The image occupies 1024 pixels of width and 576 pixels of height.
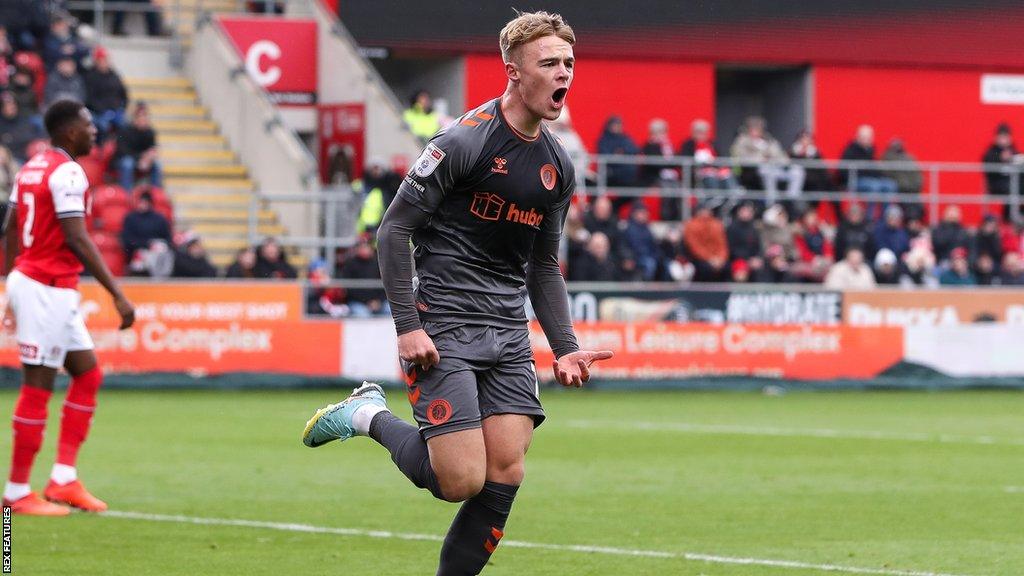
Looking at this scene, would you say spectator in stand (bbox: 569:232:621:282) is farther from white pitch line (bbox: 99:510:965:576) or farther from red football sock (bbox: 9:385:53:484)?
red football sock (bbox: 9:385:53:484)

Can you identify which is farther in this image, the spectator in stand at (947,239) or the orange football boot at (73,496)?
the spectator in stand at (947,239)

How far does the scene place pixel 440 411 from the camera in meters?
6.74

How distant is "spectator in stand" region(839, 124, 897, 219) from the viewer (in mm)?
30000

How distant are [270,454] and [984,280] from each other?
50.1 feet

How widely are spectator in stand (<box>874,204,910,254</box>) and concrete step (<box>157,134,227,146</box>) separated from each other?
1060 cm

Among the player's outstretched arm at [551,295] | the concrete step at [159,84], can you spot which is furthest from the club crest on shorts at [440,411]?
the concrete step at [159,84]

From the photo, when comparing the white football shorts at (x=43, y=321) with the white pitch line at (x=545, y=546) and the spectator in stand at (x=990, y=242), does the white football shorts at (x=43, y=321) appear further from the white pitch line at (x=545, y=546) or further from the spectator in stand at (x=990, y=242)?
the spectator in stand at (x=990, y=242)

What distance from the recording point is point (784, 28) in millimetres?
35594

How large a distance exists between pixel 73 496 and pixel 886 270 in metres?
17.2

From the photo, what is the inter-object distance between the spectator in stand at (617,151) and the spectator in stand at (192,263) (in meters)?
7.67

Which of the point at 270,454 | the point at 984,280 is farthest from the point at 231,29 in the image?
the point at 270,454

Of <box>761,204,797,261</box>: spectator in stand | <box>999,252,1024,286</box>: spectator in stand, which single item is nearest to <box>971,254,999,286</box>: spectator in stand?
<box>999,252,1024,286</box>: spectator in stand

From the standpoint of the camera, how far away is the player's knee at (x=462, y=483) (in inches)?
263

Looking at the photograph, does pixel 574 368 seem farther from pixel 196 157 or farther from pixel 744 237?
pixel 196 157
